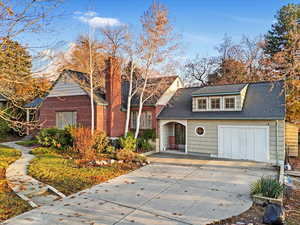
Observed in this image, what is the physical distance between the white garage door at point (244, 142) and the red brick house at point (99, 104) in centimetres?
524

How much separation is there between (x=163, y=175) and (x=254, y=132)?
21.0ft

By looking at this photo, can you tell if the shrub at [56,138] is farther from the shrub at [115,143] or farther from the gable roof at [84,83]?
the shrub at [115,143]

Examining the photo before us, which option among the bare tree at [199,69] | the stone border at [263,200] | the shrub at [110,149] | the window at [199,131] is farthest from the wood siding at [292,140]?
the bare tree at [199,69]

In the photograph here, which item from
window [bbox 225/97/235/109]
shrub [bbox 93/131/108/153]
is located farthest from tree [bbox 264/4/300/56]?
shrub [bbox 93/131/108/153]

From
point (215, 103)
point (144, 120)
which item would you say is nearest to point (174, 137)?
point (144, 120)

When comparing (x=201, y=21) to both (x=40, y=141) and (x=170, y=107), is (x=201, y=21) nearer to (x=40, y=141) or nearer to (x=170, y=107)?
(x=170, y=107)

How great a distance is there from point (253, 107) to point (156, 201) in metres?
9.50

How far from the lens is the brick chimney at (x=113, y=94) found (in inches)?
606

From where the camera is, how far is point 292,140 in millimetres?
13617

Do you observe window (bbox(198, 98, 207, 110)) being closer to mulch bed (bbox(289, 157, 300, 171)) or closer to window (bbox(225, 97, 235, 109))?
window (bbox(225, 97, 235, 109))

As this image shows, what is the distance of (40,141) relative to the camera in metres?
14.3

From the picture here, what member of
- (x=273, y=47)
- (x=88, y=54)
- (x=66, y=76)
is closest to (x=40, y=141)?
(x=66, y=76)

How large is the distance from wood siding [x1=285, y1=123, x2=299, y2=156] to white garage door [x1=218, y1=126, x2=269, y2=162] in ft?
11.7

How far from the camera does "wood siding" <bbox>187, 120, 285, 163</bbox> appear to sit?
1106 cm
